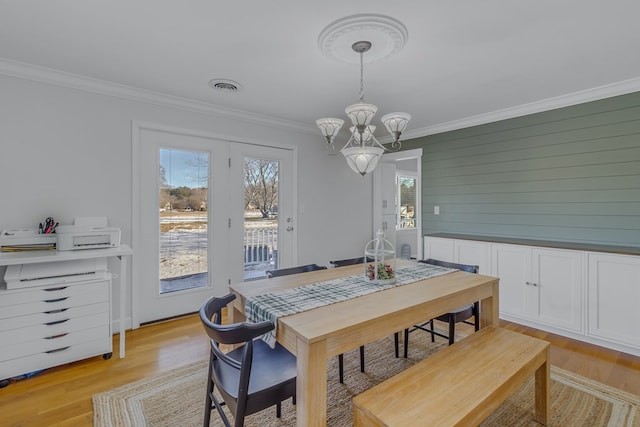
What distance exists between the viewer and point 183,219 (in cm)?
331

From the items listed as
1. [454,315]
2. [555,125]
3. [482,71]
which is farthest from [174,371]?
[555,125]

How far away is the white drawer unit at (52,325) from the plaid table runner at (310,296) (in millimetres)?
1548

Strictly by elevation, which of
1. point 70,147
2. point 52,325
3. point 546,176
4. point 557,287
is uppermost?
point 70,147

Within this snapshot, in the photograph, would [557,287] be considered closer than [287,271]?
No

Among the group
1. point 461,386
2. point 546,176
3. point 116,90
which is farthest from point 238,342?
point 546,176

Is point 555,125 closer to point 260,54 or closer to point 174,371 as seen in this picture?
point 260,54

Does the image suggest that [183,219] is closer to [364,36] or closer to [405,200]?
[364,36]

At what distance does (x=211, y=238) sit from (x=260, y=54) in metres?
2.09

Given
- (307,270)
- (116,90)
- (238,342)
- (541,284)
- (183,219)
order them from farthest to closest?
(183,219), (541,284), (116,90), (307,270), (238,342)

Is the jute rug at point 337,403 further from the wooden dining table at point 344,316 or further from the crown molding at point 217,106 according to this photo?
the crown molding at point 217,106

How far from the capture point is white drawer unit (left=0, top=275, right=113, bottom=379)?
2.07m

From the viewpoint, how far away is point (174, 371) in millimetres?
2254

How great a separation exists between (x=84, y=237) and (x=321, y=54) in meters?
2.39

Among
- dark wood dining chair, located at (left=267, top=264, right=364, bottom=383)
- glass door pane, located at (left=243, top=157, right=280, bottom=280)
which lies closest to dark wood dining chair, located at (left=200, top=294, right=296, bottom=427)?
dark wood dining chair, located at (left=267, top=264, right=364, bottom=383)
